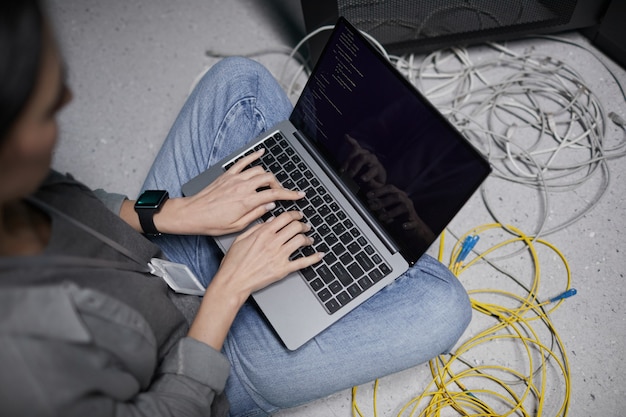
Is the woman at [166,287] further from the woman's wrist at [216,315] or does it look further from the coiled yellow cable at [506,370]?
the coiled yellow cable at [506,370]

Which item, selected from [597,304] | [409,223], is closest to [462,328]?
[409,223]

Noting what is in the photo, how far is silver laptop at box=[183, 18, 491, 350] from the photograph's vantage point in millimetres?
723

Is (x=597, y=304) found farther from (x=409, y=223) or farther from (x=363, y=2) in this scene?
(x=363, y=2)

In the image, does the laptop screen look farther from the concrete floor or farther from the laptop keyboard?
the concrete floor

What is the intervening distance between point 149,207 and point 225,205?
0.13 meters

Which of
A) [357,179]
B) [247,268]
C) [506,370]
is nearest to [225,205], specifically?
[247,268]

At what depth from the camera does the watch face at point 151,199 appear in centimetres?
83

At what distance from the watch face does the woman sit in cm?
2

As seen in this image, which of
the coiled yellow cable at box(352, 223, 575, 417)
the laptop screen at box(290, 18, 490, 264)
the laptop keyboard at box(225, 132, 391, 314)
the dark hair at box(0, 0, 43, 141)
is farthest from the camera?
the coiled yellow cable at box(352, 223, 575, 417)

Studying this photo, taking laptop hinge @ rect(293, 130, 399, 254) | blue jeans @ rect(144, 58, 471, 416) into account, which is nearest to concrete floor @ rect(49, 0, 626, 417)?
blue jeans @ rect(144, 58, 471, 416)

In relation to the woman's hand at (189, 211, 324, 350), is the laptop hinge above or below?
above

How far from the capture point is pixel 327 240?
0.84 metres

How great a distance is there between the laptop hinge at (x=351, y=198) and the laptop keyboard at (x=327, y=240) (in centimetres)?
2

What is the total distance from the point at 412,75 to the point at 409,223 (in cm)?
73
